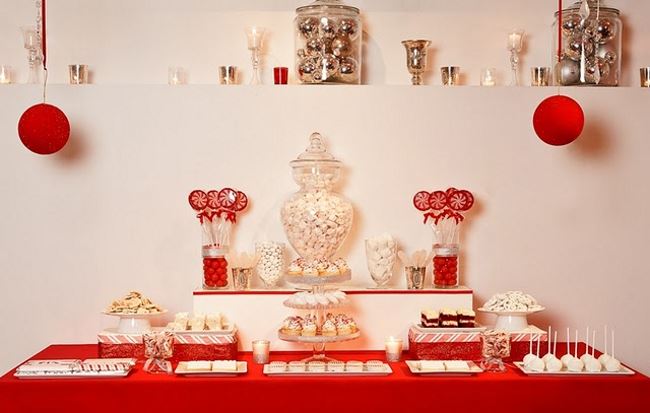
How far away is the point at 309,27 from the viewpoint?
416cm

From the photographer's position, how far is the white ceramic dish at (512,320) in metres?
3.87

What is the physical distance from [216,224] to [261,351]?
65 centimetres

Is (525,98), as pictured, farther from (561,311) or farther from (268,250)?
(268,250)

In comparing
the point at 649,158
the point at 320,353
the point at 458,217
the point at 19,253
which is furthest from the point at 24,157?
the point at 649,158

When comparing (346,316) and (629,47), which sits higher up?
(629,47)

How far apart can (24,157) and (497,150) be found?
201 cm

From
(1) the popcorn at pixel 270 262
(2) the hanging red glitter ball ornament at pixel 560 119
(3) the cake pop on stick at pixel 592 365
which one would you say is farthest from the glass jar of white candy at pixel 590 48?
(1) the popcorn at pixel 270 262

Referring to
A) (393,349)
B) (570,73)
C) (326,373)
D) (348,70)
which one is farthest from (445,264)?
(570,73)

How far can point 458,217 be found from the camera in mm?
4094

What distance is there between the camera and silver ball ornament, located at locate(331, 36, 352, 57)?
416 cm

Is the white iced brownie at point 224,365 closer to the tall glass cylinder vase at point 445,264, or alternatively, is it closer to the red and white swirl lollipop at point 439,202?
the tall glass cylinder vase at point 445,264

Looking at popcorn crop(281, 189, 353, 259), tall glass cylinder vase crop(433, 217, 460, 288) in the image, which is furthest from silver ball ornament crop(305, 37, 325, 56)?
tall glass cylinder vase crop(433, 217, 460, 288)

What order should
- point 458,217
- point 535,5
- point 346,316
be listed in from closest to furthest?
point 346,316
point 458,217
point 535,5

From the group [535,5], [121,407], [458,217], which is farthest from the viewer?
[535,5]
